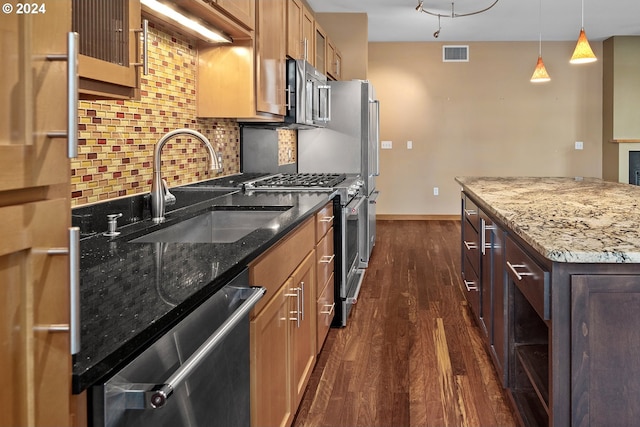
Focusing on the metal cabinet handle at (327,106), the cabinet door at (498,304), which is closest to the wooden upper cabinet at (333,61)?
the metal cabinet handle at (327,106)

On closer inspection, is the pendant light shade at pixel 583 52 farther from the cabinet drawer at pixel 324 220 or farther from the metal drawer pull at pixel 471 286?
the cabinet drawer at pixel 324 220

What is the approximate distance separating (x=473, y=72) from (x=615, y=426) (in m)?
7.81

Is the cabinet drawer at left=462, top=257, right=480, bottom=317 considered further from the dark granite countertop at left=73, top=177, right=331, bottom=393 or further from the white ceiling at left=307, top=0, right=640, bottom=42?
the white ceiling at left=307, top=0, right=640, bottom=42

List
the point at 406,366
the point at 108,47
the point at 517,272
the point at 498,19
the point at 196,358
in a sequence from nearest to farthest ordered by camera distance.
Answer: the point at 196,358 → the point at 108,47 → the point at 517,272 → the point at 406,366 → the point at 498,19

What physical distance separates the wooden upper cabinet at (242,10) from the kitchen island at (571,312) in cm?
144

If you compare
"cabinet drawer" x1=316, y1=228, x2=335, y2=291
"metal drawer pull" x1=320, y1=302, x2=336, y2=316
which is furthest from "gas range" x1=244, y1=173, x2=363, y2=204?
"metal drawer pull" x1=320, y1=302, x2=336, y2=316

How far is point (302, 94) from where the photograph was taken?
13.3 feet

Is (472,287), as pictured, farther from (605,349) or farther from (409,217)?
(409,217)

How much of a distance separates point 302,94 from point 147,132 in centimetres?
160

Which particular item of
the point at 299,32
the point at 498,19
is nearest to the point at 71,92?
the point at 299,32

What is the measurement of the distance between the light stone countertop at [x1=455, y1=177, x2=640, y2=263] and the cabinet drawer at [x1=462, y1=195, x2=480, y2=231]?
97 mm

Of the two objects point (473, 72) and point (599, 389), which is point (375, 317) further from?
point (473, 72)

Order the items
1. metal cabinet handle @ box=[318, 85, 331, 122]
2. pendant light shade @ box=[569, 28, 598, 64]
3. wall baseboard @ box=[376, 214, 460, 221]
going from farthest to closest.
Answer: wall baseboard @ box=[376, 214, 460, 221] → metal cabinet handle @ box=[318, 85, 331, 122] → pendant light shade @ box=[569, 28, 598, 64]

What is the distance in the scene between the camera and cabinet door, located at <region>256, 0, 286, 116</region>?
325cm
